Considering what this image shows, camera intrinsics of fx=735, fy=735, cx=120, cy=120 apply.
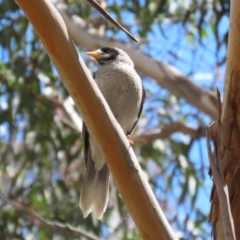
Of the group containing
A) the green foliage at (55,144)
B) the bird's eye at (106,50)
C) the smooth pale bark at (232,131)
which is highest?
the smooth pale bark at (232,131)

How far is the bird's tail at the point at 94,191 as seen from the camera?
8.99 ft

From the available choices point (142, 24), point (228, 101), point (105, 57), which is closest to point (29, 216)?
point (105, 57)

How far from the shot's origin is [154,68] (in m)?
4.58

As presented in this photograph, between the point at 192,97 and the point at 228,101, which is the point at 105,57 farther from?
the point at 228,101

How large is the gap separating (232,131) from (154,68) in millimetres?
2675

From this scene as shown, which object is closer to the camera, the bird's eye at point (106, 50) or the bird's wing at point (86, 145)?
the bird's wing at point (86, 145)

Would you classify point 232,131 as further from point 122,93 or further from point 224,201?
point 122,93

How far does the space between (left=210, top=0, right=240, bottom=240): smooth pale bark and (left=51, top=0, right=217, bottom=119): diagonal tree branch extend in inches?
94.6

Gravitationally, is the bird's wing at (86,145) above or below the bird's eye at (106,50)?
below

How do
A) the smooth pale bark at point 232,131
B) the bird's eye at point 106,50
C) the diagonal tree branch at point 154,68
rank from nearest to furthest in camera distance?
the smooth pale bark at point 232,131 → the bird's eye at point 106,50 → the diagonal tree branch at point 154,68

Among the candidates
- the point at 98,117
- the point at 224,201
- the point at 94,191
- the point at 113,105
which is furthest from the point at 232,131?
the point at 113,105

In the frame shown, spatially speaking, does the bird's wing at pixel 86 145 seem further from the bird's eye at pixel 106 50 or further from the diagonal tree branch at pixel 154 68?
the diagonal tree branch at pixel 154 68

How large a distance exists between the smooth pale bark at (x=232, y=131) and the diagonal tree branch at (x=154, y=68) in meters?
2.40

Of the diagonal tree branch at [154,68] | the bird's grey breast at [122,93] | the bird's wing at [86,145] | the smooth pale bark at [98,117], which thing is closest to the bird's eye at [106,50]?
the bird's grey breast at [122,93]
